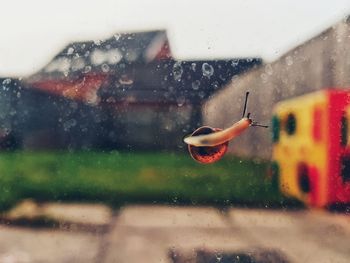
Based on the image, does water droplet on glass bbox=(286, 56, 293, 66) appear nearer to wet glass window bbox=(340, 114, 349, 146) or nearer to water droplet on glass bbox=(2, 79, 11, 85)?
wet glass window bbox=(340, 114, 349, 146)

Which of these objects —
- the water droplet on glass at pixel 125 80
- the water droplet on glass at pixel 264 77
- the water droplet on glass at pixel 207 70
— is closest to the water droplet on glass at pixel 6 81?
the water droplet on glass at pixel 125 80

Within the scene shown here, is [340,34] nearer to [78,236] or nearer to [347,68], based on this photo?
[347,68]

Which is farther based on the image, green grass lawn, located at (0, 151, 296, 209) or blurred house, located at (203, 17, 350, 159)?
green grass lawn, located at (0, 151, 296, 209)

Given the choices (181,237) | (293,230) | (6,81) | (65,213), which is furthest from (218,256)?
(6,81)

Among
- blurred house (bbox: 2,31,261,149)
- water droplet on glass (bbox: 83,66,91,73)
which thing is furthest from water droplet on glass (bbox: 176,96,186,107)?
water droplet on glass (bbox: 83,66,91,73)

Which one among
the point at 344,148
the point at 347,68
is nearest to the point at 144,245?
the point at 344,148

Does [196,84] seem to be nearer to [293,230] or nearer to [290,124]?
[290,124]

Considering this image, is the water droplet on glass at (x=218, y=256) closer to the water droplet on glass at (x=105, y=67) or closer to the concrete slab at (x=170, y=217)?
the concrete slab at (x=170, y=217)
